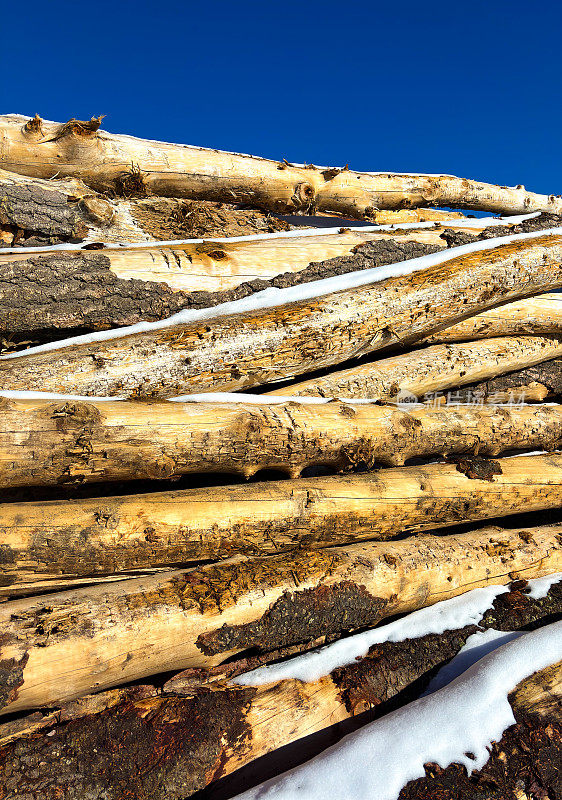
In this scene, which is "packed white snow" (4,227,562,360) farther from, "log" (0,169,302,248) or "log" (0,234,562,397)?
"log" (0,169,302,248)

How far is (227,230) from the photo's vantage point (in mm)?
5816

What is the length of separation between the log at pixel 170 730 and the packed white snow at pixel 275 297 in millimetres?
2369

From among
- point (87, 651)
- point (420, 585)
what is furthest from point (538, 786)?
point (87, 651)

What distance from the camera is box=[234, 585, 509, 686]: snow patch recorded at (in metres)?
2.66

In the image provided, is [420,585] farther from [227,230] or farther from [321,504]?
[227,230]

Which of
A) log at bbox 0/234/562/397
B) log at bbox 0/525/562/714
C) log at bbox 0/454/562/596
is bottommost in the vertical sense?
log at bbox 0/525/562/714

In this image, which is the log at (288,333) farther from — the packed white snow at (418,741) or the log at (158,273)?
the packed white snow at (418,741)

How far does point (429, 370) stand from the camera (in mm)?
4559

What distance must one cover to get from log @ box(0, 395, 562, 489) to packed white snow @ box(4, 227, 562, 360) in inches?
35.6

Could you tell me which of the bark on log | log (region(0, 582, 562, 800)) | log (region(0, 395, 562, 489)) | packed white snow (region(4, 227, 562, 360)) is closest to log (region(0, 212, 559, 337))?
packed white snow (region(4, 227, 562, 360))

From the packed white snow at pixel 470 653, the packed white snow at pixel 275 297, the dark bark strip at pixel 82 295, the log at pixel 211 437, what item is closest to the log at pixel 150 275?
the dark bark strip at pixel 82 295

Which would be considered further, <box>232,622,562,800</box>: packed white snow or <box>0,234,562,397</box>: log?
<box>0,234,562,397</box>: log

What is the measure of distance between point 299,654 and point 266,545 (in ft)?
1.96

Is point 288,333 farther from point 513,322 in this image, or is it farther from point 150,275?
point 513,322
